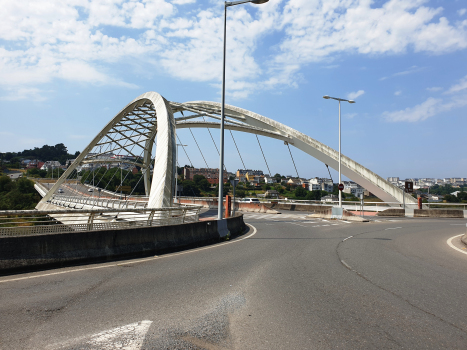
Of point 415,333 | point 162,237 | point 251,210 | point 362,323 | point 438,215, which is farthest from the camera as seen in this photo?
point 251,210

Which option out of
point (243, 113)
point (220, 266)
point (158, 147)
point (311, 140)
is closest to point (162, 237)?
point (220, 266)

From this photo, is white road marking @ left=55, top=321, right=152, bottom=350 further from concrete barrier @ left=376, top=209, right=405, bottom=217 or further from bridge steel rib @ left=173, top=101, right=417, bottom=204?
bridge steel rib @ left=173, top=101, right=417, bottom=204

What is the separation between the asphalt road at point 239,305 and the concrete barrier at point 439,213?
25.0 metres

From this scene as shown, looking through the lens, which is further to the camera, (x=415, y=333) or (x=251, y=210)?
(x=251, y=210)

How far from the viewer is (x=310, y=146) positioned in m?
35.6

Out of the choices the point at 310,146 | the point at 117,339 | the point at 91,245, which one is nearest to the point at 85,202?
the point at 310,146

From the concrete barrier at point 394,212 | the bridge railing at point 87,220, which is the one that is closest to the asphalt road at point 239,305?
the bridge railing at point 87,220

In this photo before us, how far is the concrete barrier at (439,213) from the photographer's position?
101 ft

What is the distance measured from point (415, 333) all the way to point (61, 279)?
5.89m

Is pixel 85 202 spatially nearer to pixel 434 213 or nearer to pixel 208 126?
pixel 208 126

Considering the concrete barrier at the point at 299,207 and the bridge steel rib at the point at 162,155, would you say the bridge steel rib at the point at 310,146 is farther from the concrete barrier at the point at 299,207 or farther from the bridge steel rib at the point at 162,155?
the bridge steel rib at the point at 162,155

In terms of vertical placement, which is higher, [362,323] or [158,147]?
[158,147]

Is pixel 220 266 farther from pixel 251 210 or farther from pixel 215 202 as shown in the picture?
pixel 215 202

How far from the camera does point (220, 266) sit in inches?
305
